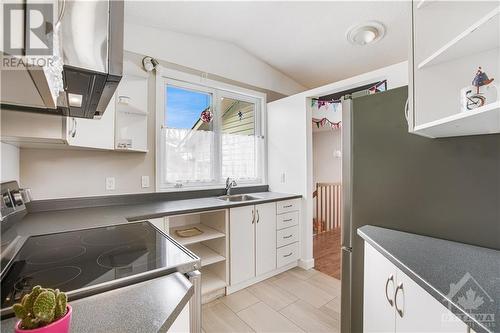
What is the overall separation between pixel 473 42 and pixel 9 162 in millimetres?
2513

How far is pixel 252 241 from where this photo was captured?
2340mm

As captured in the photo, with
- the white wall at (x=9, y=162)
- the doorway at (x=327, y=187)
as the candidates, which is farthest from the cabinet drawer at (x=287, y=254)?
the white wall at (x=9, y=162)

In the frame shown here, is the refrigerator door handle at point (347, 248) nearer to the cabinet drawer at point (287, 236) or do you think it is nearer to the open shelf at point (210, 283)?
the cabinet drawer at point (287, 236)

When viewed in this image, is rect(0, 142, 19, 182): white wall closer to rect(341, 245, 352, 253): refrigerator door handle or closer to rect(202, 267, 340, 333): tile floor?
rect(202, 267, 340, 333): tile floor

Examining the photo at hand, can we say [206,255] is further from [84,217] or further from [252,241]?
[84,217]

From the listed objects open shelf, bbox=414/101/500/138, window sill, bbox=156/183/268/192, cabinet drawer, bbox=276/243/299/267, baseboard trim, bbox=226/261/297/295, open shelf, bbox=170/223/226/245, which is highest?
Result: open shelf, bbox=414/101/500/138

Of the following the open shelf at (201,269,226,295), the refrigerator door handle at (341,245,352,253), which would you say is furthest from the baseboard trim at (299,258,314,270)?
the refrigerator door handle at (341,245,352,253)

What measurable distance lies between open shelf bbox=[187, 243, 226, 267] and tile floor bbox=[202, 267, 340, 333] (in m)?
0.36

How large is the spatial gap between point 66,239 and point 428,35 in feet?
6.66

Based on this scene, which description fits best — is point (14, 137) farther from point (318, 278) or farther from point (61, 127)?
point (318, 278)

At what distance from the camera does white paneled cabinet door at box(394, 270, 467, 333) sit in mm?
695

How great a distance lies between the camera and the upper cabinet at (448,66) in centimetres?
95

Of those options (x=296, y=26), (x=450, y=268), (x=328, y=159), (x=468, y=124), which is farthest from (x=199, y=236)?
(x=328, y=159)

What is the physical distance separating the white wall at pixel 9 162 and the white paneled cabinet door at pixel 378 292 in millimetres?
1996
